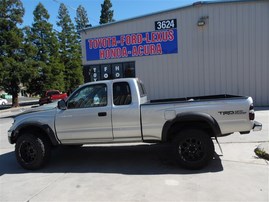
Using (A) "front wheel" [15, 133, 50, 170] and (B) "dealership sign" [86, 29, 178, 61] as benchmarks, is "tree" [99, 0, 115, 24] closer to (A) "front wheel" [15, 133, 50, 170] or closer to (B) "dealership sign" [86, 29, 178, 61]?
(B) "dealership sign" [86, 29, 178, 61]

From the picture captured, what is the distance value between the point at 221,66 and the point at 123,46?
5451mm

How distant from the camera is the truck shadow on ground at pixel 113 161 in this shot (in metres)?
6.14

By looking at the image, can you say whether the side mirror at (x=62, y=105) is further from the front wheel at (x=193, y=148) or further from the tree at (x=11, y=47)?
the tree at (x=11, y=47)

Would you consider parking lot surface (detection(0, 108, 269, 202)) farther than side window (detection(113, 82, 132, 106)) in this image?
No

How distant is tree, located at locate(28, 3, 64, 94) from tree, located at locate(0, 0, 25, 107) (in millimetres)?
3440

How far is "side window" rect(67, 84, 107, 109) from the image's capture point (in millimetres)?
6445

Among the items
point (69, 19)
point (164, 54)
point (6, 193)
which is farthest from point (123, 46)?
point (69, 19)

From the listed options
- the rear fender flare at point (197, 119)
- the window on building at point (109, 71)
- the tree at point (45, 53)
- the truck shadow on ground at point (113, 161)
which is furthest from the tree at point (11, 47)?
the rear fender flare at point (197, 119)

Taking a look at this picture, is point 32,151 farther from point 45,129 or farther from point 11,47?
point 11,47

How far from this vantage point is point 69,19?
162 feet

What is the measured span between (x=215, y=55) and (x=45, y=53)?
27.6m

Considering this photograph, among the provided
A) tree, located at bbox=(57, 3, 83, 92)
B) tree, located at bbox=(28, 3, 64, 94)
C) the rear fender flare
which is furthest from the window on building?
tree, located at bbox=(57, 3, 83, 92)

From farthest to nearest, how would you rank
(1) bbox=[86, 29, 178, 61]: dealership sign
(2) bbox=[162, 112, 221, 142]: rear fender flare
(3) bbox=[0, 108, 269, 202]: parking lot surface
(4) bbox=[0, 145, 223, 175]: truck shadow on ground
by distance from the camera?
(1) bbox=[86, 29, 178, 61]: dealership sign
(4) bbox=[0, 145, 223, 175]: truck shadow on ground
(2) bbox=[162, 112, 221, 142]: rear fender flare
(3) bbox=[0, 108, 269, 202]: parking lot surface

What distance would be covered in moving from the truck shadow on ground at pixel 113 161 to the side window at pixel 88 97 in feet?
4.49
